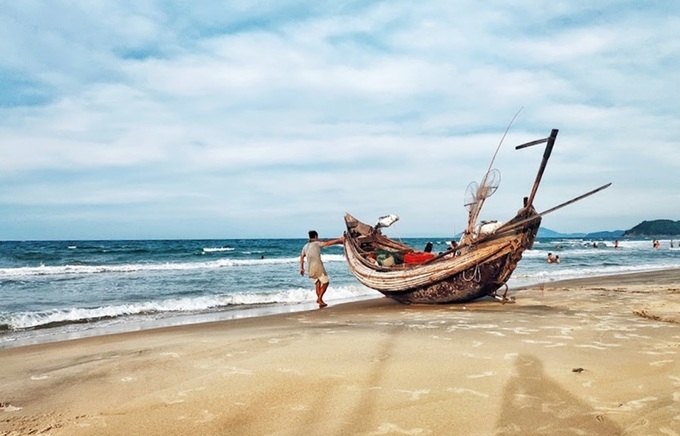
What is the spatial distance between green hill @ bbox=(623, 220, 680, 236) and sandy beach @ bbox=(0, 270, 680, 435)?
490 ft

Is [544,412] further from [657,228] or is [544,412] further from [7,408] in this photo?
[657,228]

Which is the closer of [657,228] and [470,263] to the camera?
[470,263]

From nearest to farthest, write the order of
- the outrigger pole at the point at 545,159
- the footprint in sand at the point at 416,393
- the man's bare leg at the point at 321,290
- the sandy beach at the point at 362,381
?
the sandy beach at the point at 362,381 → the footprint in sand at the point at 416,393 → the outrigger pole at the point at 545,159 → the man's bare leg at the point at 321,290

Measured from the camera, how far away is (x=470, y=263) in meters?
10.2

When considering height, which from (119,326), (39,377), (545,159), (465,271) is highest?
(545,159)

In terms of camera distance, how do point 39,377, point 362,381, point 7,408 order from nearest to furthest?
point 7,408
point 362,381
point 39,377

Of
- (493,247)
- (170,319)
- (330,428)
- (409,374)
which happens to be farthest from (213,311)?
(330,428)

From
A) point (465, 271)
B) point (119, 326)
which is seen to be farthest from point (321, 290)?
point (119, 326)

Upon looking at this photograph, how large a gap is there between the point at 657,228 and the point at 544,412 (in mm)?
158065

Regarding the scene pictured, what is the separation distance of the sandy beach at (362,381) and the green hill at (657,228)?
149 m

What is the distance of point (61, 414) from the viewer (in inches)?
156

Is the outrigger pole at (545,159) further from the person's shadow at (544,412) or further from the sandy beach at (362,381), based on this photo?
the person's shadow at (544,412)

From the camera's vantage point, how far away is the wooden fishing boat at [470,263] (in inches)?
392

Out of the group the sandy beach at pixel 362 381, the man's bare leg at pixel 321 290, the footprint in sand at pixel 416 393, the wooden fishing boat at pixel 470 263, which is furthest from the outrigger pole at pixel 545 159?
the footprint in sand at pixel 416 393
